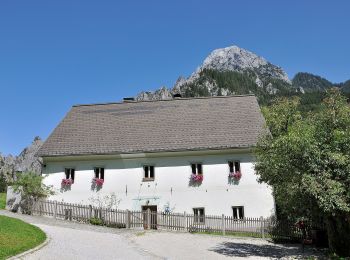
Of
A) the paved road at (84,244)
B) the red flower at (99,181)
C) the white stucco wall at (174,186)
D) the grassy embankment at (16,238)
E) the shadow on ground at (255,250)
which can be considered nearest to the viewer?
the grassy embankment at (16,238)

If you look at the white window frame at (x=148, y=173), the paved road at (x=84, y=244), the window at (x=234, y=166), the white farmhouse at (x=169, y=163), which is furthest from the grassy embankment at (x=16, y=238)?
the window at (x=234, y=166)

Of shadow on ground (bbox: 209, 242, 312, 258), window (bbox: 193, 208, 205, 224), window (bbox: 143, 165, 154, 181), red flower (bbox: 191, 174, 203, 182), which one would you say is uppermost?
window (bbox: 143, 165, 154, 181)

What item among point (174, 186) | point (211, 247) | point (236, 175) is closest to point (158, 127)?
point (174, 186)

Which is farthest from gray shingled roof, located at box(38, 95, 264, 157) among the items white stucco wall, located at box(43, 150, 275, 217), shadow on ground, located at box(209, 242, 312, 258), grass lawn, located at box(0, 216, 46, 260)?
grass lawn, located at box(0, 216, 46, 260)

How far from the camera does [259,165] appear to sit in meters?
23.8

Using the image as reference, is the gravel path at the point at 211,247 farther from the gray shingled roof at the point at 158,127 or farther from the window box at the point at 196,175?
the gray shingled roof at the point at 158,127

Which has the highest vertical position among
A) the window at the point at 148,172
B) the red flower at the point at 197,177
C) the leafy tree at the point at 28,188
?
the window at the point at 148,172

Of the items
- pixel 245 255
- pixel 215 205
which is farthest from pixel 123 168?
pixel 245 255

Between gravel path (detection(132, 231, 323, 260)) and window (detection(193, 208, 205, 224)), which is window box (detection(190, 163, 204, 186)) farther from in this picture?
gravel path (detection(132, 231, 323, 260))

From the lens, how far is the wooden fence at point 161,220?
27.8 metres

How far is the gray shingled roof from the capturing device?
33719mm

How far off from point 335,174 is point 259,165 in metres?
6.25

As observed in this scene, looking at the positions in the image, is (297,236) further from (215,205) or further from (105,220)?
(105,220)

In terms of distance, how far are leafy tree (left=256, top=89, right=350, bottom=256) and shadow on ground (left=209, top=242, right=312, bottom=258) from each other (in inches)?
88.7
